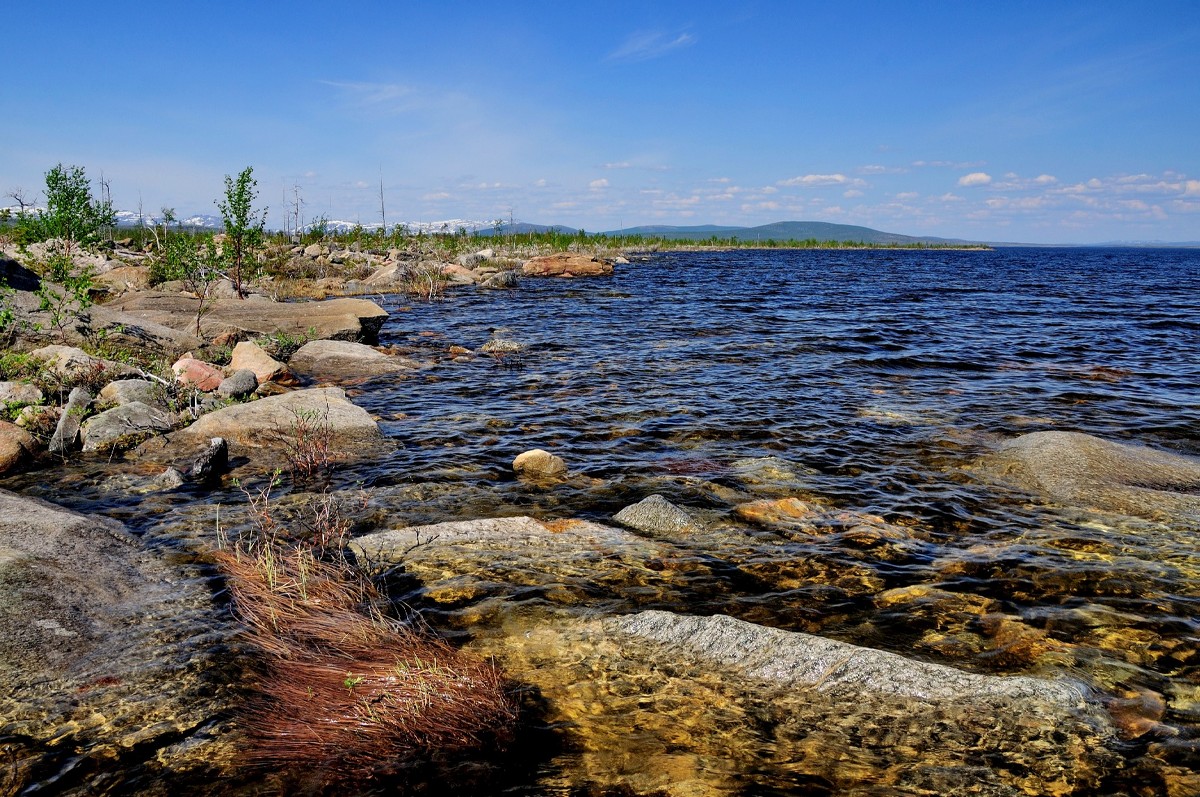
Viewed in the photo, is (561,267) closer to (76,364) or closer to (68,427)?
(76,364)

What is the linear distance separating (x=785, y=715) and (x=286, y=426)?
27.5ft

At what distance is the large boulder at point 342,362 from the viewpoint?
15.4 m

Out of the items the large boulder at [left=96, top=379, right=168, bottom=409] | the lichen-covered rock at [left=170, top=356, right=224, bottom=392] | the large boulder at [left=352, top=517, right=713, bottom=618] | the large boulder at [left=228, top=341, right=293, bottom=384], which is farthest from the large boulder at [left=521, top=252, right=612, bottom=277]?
the large boulder at [left=352, top=517, right=713, bottom=618]

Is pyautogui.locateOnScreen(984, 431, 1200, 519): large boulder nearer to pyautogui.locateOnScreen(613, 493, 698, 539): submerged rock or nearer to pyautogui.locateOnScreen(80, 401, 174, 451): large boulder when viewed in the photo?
pyautogui.locateOnScreen(613, 493, 698, 539): submerged rock

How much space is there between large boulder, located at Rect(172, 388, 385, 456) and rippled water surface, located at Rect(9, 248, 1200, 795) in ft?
2.57

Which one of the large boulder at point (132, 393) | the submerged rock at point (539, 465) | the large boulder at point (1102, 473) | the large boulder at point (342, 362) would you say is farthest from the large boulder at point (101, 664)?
the large boulder at point (342, 362)

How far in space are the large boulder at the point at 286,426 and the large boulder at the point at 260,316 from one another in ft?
24.2

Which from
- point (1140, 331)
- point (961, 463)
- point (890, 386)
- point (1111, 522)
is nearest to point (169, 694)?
point (1111, 522)

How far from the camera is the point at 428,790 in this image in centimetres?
346

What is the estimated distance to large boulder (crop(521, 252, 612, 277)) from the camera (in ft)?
175

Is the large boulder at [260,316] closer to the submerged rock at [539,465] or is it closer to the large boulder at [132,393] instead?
the large boulder at [132,393]

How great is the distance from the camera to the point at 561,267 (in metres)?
53.7

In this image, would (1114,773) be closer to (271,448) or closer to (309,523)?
(309,523)

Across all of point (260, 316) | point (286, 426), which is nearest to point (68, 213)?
point (260, 316)
